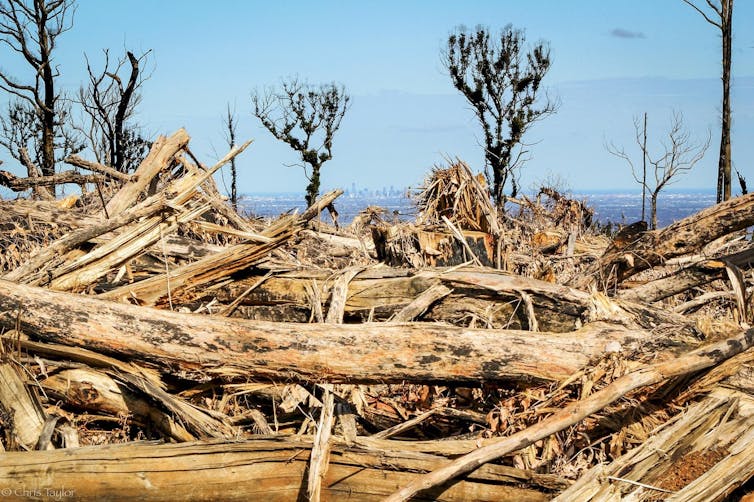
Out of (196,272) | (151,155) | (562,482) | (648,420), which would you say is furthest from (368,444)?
(151,155)

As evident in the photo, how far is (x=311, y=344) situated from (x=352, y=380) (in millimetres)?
343

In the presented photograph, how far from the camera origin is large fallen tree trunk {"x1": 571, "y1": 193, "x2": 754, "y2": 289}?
627 centimetres

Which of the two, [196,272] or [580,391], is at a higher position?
[196,272]

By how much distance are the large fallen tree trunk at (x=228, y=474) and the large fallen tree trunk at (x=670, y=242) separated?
3052mm

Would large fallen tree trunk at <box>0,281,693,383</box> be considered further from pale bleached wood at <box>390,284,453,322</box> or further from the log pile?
pale bleached wood at <box>390,284,453,322</box>

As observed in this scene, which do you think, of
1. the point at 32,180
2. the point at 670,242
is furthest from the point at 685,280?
the point at 32,180

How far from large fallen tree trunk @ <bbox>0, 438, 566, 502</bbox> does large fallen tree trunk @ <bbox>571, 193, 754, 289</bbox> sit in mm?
3052

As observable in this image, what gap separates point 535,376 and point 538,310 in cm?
88

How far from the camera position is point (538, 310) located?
539cm

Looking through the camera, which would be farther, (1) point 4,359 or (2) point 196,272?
(2) point 196,272

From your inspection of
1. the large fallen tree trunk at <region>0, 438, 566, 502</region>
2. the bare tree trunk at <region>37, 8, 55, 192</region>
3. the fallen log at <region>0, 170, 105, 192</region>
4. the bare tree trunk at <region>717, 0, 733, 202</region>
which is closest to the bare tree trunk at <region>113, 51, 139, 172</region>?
the bare tree trunk at <region>37, 8, 55, 192</region>

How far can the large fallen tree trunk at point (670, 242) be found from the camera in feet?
20.6

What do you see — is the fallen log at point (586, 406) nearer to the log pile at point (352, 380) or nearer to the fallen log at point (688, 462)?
the log pile at point (352, 380)

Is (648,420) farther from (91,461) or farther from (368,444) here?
(91,461)
